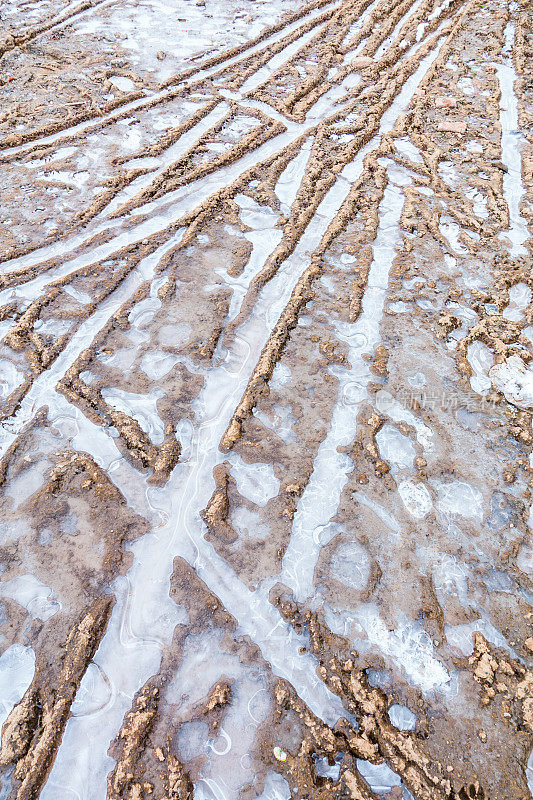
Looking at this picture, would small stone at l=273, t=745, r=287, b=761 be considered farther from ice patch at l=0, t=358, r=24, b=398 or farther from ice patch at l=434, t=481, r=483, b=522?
ice patch at l=0, t=358, r=24, b=398

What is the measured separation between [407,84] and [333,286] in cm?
322

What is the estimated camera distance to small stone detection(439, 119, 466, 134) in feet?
13.9

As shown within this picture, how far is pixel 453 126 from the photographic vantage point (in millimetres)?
4281

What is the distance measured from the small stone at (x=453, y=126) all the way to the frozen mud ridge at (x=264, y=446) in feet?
0.24

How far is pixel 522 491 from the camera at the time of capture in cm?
215

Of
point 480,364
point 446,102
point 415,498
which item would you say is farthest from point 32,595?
point 446,102

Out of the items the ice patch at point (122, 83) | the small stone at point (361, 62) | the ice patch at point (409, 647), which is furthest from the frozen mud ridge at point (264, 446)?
the small stone at point (361, 62)

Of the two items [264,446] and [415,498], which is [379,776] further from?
[264,446]

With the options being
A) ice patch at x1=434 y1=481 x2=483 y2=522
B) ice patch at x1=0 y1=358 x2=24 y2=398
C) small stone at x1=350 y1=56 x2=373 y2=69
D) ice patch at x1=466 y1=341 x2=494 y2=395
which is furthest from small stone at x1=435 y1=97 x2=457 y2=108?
ice patch at x1=0 y1=358 x2=24 y2=398

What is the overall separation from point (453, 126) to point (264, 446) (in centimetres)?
370

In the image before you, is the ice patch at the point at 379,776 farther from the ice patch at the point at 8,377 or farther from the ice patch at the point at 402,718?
the ice patch at the point at 8,377

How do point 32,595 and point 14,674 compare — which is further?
point 32,595

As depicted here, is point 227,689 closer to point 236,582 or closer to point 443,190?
point 236,582

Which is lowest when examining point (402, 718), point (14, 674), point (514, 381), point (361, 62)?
point (14, 674)
